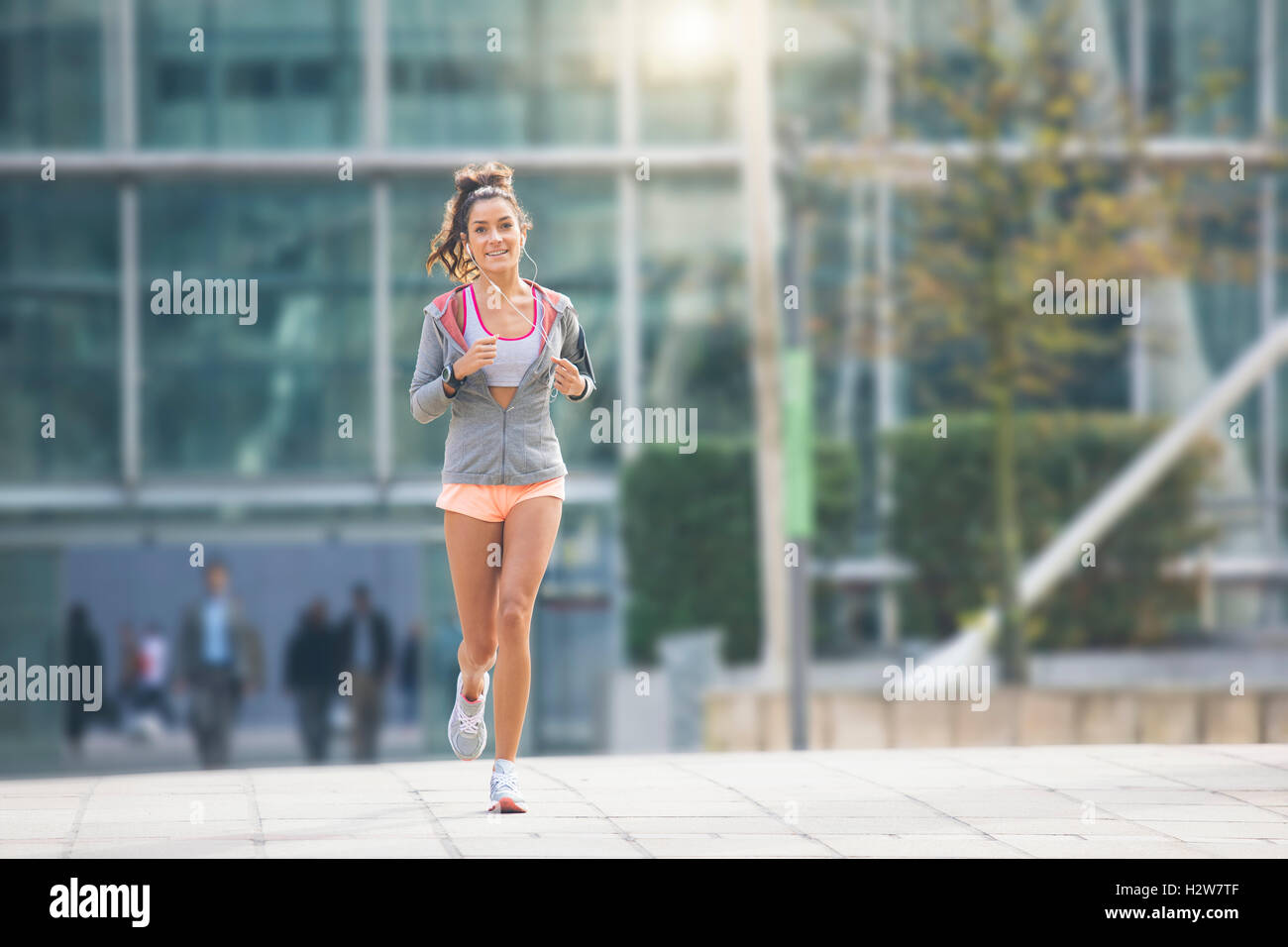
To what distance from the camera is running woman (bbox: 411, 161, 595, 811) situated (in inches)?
232

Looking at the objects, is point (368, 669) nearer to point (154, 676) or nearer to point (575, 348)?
point (154, 676)

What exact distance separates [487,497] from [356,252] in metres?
15.1

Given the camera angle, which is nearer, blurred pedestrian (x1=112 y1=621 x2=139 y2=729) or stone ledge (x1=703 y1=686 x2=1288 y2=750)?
stone ledge (x1=703 y1=686 x2=1288 y2=750)

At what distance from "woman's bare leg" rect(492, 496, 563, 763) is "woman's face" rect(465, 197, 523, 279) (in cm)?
75

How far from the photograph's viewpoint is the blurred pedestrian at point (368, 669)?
16.6m

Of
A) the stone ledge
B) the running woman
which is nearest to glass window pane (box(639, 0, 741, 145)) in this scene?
the stone ledge

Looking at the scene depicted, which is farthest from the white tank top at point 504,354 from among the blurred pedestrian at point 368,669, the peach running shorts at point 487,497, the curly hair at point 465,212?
the blurred pedestrian at point 368,669

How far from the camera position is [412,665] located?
63.9 feet

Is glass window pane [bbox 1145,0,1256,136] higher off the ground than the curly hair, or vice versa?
glass window pane [bbox 1145,0,1256,136]

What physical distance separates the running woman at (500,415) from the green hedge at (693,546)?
1274cm

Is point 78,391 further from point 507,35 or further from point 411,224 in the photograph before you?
point 507,35

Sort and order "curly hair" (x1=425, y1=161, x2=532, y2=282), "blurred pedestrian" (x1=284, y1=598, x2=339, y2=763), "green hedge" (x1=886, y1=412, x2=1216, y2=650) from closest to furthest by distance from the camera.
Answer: "curly hair" (x1=425, y1=161, x2=532, y2=282), "blurred pedestrian" (x1=284, y1=598, x2=339, y2=763), "green hedge" (x1=886, y1=412, x2=1216, y2=650)

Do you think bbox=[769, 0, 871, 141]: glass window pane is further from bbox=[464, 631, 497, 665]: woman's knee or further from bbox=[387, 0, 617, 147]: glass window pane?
bbox=[464, 631, 497, 665]: woman's knee

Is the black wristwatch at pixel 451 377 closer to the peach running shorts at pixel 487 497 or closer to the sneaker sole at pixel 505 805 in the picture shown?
the peach running shorts at pixel 487 497
